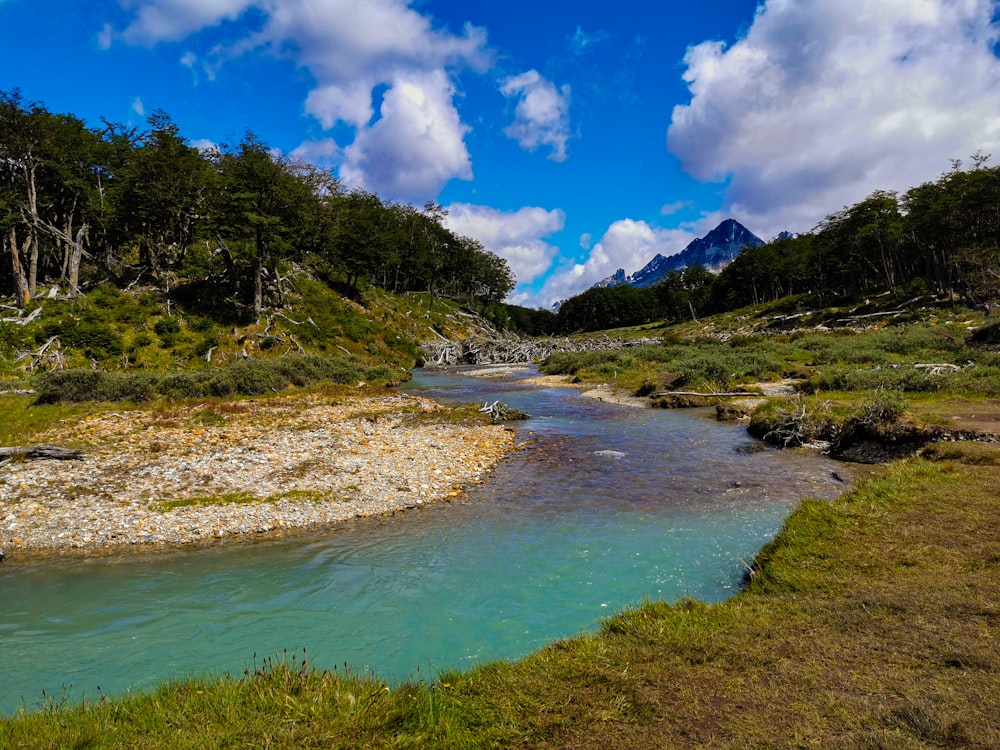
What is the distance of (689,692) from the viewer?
17.2 feet

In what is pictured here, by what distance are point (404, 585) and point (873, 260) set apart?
11503cm

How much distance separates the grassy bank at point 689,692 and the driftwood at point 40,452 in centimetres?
1398

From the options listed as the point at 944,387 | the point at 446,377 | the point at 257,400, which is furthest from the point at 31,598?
the point at 446,377

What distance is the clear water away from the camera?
301 inches

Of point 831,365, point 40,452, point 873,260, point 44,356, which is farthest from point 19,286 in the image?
point 873,260

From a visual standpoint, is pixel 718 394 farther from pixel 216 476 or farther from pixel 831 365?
pixel 216 476

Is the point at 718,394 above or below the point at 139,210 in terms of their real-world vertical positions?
below

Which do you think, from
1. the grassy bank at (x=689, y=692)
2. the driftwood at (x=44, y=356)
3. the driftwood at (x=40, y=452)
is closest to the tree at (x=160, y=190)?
the driftwood at (x=44, y=356)

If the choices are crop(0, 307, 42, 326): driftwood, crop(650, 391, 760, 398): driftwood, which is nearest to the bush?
crop(0, 307, 42, 326): driftwood

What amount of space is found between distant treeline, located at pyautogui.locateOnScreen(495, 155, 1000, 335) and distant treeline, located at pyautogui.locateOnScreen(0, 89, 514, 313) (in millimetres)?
70173

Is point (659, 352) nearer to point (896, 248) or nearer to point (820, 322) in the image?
point (820, 322)

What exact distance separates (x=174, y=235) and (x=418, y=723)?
237ft

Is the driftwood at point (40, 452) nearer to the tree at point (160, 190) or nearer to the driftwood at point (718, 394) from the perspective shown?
the driftwood at point (718, 394)

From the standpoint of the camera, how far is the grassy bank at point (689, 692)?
456 centimetres
